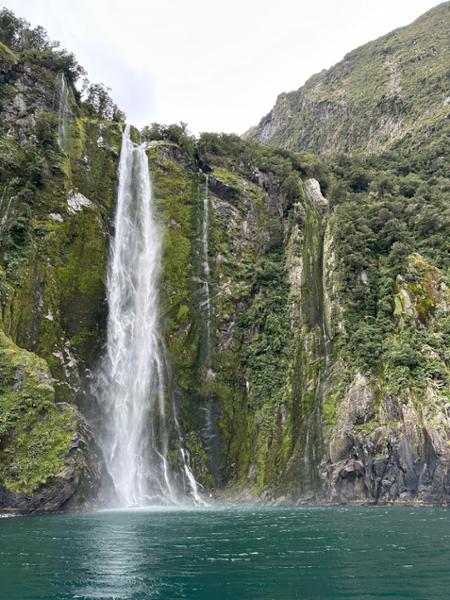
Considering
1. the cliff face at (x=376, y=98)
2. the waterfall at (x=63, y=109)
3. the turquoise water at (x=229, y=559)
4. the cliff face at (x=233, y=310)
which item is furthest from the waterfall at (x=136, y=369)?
the cliff face at (x=376, y=98)

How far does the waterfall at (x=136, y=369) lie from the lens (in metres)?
35.2

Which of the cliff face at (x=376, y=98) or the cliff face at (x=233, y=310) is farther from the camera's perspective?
the cliff face at (x=376, y=98)

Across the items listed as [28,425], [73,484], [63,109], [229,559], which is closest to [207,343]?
[73,484]

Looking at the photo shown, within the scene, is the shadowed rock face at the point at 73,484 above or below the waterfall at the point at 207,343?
below

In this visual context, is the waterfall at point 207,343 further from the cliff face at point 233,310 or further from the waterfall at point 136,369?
the waterfall at point 136,369

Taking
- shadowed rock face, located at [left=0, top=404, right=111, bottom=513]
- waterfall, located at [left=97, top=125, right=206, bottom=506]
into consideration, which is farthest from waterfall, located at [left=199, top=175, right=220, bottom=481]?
shadowed rock face, located at [left=0, top=404, right=111, bottom=513]

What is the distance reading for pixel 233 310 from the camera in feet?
147

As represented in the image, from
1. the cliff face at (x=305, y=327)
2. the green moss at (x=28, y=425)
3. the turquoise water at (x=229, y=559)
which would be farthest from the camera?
the cliff face at (x=305, y=327)

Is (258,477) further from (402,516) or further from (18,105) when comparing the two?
(18,105)

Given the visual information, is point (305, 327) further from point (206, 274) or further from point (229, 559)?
point (229, 559)

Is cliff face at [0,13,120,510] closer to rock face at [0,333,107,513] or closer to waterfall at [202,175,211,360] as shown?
rock face at [0,333,107,513]

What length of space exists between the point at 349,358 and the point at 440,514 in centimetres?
1392

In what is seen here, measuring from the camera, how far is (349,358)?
36.7 metres

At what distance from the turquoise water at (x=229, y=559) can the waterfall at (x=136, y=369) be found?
12542 mm
